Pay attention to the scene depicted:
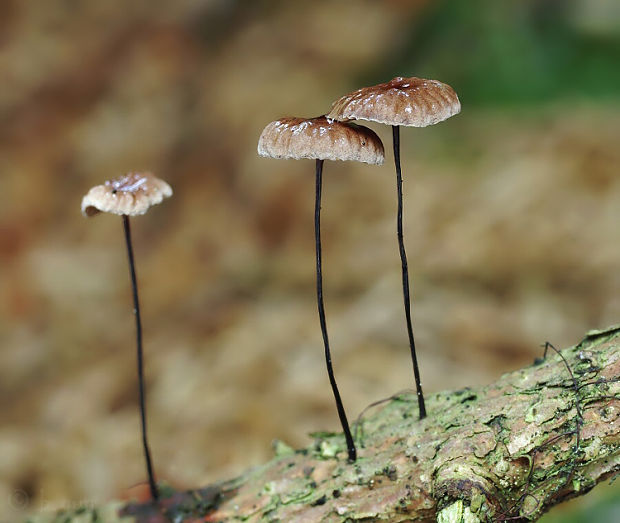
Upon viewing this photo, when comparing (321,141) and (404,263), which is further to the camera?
→ (404,263)

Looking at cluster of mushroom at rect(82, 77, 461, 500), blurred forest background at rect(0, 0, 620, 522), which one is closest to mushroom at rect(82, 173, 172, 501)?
cluster of mushroom at rect(82, 77, 461, 500)

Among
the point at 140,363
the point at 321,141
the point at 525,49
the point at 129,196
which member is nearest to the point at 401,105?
the point at 321,141

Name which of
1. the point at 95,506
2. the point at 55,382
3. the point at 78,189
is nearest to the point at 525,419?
the point at 95,506

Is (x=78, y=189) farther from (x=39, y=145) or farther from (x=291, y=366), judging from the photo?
(x=291, y=366)

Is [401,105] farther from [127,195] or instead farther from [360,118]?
[127,195]

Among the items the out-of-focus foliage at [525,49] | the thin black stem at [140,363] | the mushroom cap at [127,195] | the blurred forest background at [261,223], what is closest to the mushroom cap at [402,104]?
the mushroom cap at [127,195]

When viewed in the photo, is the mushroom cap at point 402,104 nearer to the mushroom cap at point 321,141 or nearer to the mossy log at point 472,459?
the mushroom cap at point 321,141
